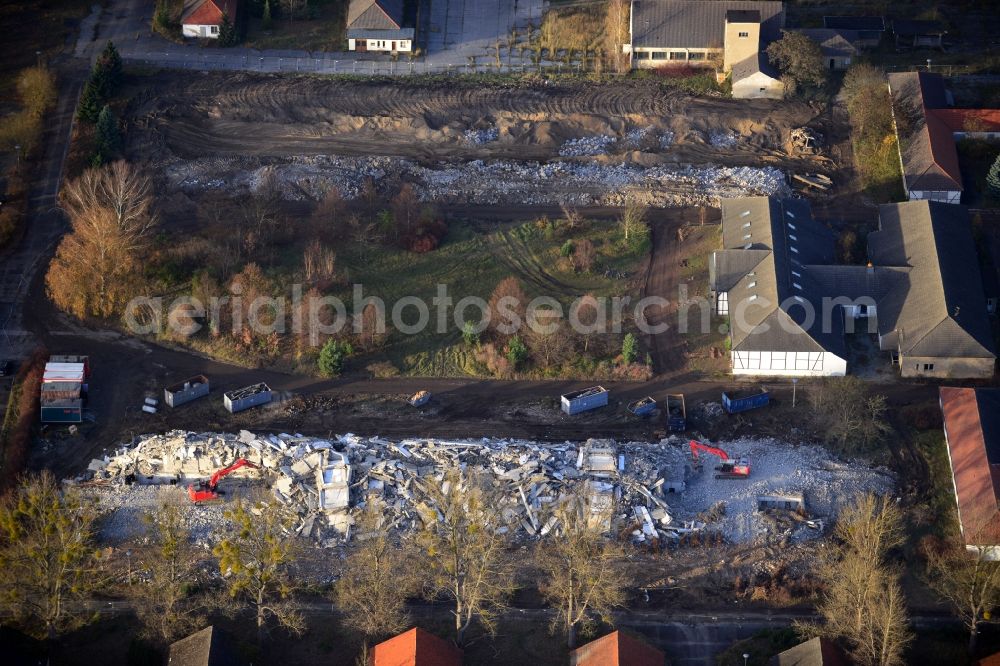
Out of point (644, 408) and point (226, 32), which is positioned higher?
point (226, 32)

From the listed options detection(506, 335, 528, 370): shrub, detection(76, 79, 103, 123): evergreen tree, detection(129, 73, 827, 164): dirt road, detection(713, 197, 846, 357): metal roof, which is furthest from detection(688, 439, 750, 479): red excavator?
detection(76, 79, 103, 123): evergreen tree

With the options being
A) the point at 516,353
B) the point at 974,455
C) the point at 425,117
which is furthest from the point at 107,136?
the point at 974,455

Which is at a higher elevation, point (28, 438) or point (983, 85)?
point (983, 85)

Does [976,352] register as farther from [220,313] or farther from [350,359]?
[220,313]

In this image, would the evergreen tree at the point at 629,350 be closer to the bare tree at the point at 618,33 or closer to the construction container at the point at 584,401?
the construction container at the point at 584,401

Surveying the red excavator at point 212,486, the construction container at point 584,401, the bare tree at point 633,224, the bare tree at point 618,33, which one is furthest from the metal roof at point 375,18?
the red excavator at point 212,486

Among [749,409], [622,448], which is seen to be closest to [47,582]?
[622,448]

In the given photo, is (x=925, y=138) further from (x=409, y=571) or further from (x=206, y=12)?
(x=206, y=12)
